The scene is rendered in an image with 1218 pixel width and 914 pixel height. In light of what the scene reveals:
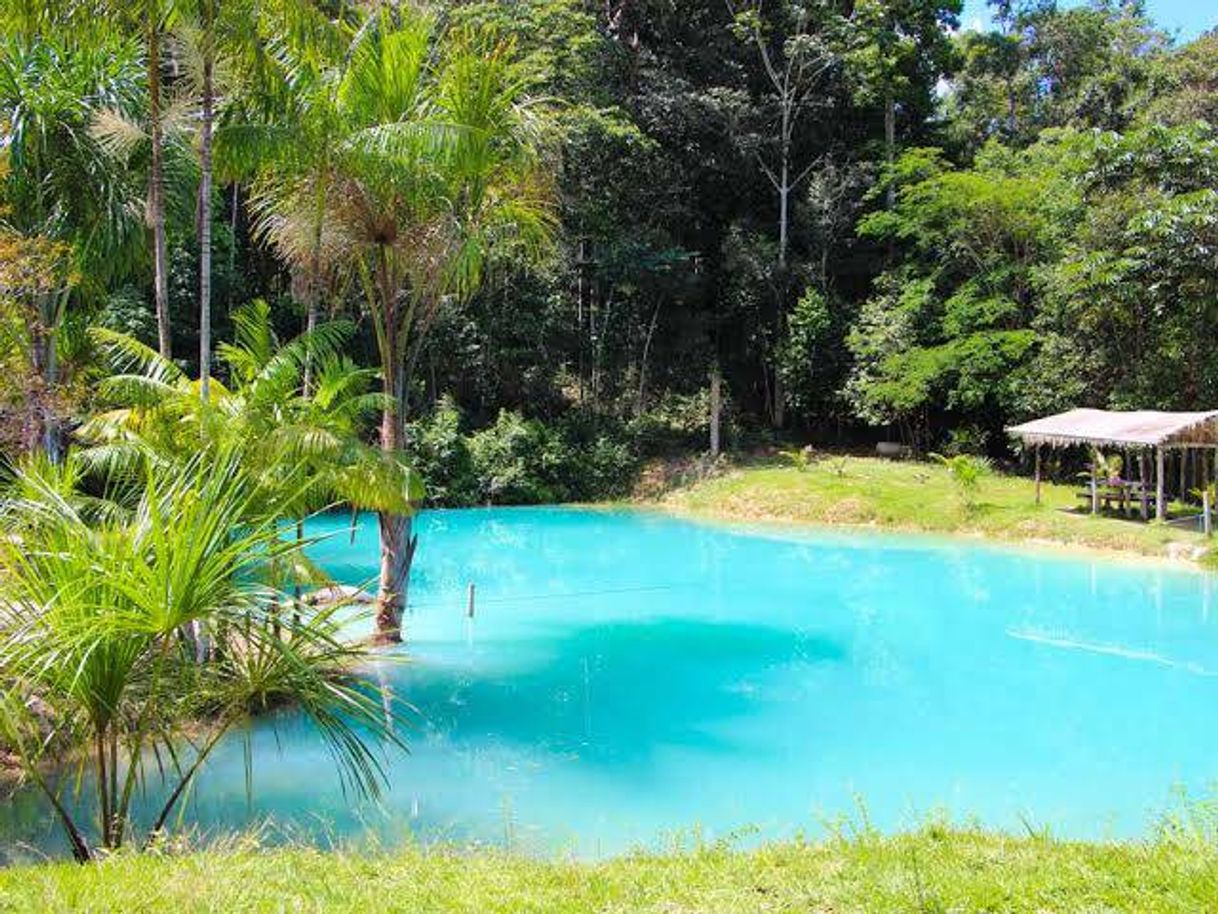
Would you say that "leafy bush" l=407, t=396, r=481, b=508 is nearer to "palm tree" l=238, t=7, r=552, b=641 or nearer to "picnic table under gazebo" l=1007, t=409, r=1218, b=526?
"picnic table under gazebo" l=1007, t=409, r=1218, b=526

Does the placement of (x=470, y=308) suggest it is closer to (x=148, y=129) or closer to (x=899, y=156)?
(x=899, y=156)

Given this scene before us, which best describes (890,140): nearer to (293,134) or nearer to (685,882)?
(293,134)

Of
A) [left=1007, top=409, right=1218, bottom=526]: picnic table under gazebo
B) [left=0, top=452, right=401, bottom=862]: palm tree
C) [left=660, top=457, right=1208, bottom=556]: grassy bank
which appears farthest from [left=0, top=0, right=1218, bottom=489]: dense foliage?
[left=0, top=452, right=401, bottom=862]: palm tree

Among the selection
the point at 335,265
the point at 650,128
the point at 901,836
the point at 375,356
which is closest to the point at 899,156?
the point at 650,128

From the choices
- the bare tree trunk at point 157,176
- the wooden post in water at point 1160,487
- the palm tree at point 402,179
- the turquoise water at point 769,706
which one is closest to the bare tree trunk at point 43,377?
the bare tree trunk at point 157,176

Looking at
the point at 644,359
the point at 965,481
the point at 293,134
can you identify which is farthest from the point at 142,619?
the point at 644,359

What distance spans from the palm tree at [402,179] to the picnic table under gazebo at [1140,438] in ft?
39.0

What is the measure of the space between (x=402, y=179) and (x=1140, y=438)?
13.7 meters

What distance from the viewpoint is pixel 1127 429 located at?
58.1ft

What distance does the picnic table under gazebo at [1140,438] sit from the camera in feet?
55.9

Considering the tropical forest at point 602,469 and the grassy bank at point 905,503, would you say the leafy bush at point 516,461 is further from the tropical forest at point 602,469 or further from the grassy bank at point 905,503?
the grassy bank at point 905,503

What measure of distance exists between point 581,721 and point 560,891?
477cm

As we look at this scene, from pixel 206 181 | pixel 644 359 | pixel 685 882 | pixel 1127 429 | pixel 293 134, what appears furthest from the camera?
pixel 644 359

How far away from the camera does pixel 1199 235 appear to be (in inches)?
741
